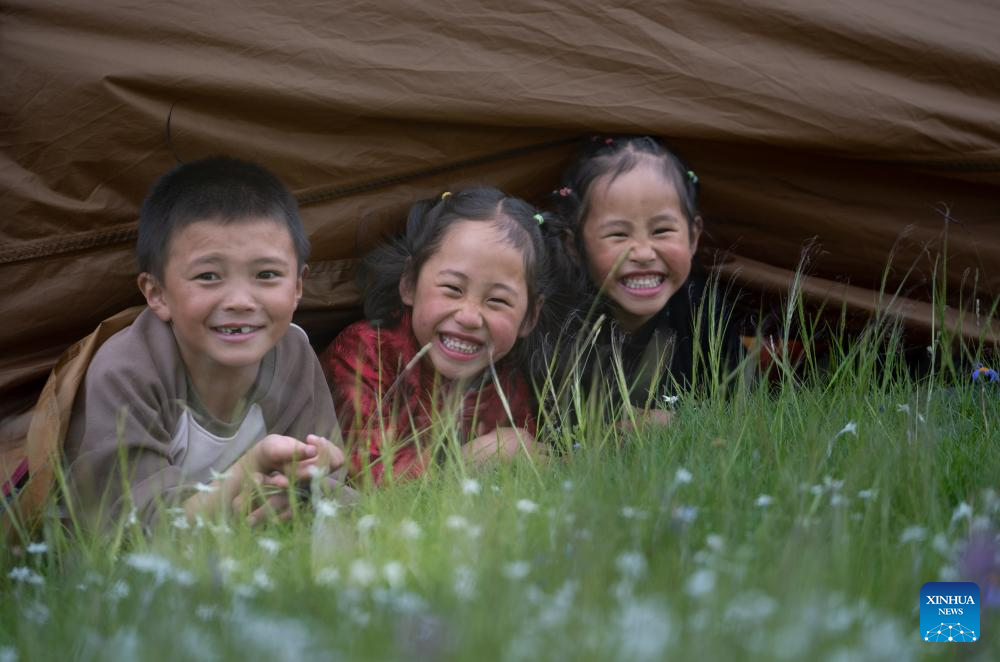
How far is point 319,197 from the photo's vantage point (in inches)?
117

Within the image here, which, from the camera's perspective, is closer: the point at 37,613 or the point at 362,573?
the point at 362,573

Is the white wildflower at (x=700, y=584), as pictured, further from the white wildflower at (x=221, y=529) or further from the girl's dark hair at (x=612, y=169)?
the girl's dark hair at (x=612, y=169)

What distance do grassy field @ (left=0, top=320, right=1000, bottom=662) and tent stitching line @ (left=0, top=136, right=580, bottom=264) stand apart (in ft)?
2.83

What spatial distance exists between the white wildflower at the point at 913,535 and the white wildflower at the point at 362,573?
2.45 feet

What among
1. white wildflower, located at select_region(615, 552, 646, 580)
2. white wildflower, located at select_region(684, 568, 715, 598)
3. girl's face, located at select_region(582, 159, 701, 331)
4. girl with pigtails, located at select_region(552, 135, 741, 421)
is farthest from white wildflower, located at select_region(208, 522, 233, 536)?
girl's face, located at select_region(582, 159, 701, 331)

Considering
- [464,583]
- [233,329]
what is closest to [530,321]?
[233,329]

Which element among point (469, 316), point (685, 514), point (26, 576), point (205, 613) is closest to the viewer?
point (205, 613)

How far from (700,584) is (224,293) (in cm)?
146

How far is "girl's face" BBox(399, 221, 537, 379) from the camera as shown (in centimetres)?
286

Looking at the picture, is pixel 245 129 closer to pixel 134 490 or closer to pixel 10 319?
pixel 10 319

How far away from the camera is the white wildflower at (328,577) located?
1604 millimetres

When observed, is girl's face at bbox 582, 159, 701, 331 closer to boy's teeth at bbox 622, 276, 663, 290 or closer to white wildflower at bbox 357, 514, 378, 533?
boy's teeth at bbox 622, 276, 663, 290

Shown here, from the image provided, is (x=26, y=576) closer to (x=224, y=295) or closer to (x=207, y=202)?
(x=224, y=295)

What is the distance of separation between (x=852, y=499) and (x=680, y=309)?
149 cm
